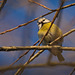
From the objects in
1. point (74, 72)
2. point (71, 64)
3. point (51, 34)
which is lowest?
point (74, 72)

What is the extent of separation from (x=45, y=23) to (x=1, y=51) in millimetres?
1439

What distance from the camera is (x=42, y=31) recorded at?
1987 mm

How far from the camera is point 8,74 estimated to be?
50 cm

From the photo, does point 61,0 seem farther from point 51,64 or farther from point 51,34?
point 51,34

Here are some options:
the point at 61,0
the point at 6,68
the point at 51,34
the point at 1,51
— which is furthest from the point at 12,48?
the point at 51,34

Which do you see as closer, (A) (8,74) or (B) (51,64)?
(B) (51,64)

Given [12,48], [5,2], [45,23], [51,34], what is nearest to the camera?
[5,2]

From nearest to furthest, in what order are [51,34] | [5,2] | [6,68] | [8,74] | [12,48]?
[6,68] < [8,74] < [5,2] < [12,48] < [51,34]

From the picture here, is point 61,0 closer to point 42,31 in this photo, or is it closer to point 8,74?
point 8,74

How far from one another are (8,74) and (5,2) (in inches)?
15.7

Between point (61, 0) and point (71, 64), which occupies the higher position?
point (61, 0)

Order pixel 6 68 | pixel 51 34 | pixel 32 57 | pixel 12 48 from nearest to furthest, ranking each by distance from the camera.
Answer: pixel 6 68, pixel 12 48, pixel 32 57, pixel 51 34

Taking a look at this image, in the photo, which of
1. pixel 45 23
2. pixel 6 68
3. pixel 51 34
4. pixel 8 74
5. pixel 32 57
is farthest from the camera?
pixel 45 23

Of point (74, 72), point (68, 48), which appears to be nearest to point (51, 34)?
point (74, 72)
